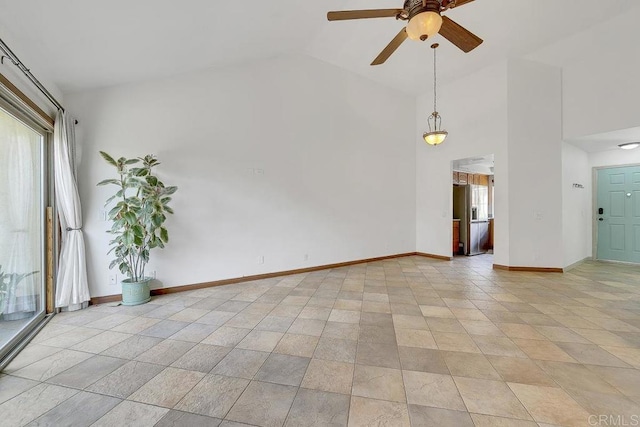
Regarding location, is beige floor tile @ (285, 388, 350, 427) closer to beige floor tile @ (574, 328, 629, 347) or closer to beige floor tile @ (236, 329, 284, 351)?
beige floor tile @ (236, 329, 284, 351)

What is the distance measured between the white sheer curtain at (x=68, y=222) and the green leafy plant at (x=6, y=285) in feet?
1.87

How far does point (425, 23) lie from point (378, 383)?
2.93 meters

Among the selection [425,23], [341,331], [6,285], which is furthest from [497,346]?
[6,285]

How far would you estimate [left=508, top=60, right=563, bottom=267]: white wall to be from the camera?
475cm

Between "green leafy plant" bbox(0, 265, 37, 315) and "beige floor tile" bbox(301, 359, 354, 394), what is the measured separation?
9.51ft

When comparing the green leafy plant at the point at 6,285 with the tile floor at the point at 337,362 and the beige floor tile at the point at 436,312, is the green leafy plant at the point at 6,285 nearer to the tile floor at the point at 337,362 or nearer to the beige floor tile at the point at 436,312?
the tile floor at the point at 337,362

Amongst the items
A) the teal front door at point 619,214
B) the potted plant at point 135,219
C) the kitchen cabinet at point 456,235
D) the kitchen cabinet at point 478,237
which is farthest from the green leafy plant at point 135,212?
the teal front door at point 619,214

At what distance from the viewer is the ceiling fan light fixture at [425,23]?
2.14 m

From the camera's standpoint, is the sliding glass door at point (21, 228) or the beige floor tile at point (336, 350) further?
the sliding glass door at point (21, 228)

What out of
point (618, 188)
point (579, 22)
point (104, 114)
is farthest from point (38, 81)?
point (618, 188)

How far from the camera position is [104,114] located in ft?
11.4

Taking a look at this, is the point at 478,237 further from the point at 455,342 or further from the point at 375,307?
the point at 455,342

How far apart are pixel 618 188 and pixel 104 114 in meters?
9.96

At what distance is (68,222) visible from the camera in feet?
10.4
